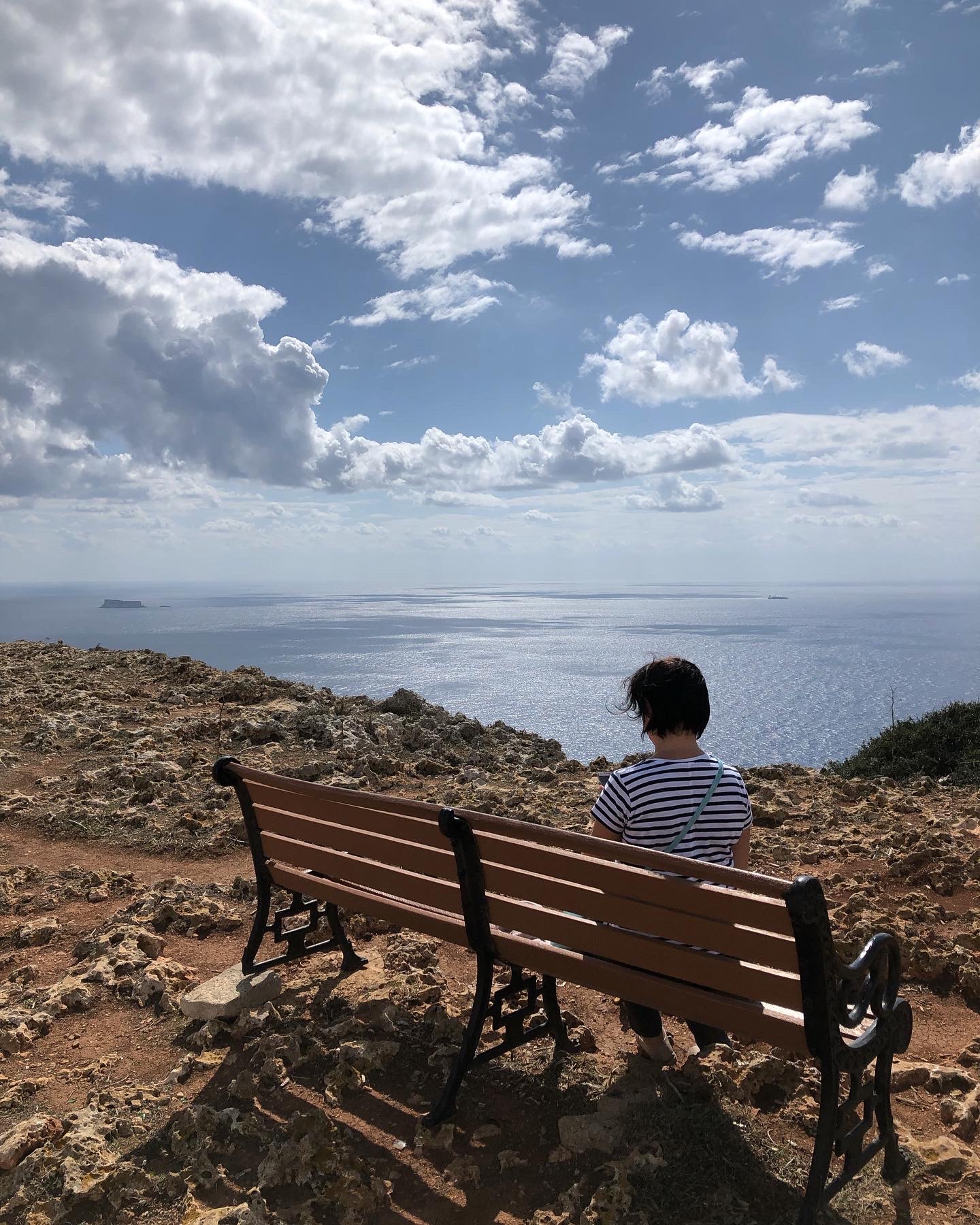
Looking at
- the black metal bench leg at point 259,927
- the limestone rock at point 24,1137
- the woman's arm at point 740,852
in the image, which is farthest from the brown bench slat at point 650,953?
the limestone rock at point 24,1137

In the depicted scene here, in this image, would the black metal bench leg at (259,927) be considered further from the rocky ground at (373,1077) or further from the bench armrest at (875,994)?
the bench armrest at (875,994)

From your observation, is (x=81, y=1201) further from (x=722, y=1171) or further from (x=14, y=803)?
(x=14, y=803)

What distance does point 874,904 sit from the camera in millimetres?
5746

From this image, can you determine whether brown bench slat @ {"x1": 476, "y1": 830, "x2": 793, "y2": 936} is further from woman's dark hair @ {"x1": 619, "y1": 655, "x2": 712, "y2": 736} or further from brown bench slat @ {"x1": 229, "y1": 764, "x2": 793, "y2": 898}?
woman's dark hair @ {"x1": 619, "y1": 655, "x2": 712, "y2": 736}

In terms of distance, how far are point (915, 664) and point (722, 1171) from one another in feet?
338

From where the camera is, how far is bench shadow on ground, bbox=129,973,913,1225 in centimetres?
291

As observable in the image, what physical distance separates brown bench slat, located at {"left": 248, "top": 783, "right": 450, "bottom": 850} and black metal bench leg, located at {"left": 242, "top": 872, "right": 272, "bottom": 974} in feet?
1.56

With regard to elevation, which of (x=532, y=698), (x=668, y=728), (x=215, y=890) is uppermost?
(x=668, y=728)

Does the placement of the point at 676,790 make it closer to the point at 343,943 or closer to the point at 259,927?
the point at 343,943

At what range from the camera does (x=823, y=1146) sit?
8.99 feet

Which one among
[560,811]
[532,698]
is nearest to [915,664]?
[532,698]

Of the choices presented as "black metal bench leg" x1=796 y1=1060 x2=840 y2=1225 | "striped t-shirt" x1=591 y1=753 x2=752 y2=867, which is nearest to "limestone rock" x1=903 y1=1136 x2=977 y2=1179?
"black metal bench leg" x1=796 y1=1060 x2=840 y2=1225

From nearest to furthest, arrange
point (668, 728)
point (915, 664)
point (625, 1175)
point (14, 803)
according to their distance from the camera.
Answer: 1. point (625, 1175)
2. point (668, 728)
3. point (14, 803)
4. point (915, 664)

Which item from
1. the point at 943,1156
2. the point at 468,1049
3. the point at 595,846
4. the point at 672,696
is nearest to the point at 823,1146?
the point at 943,1156
